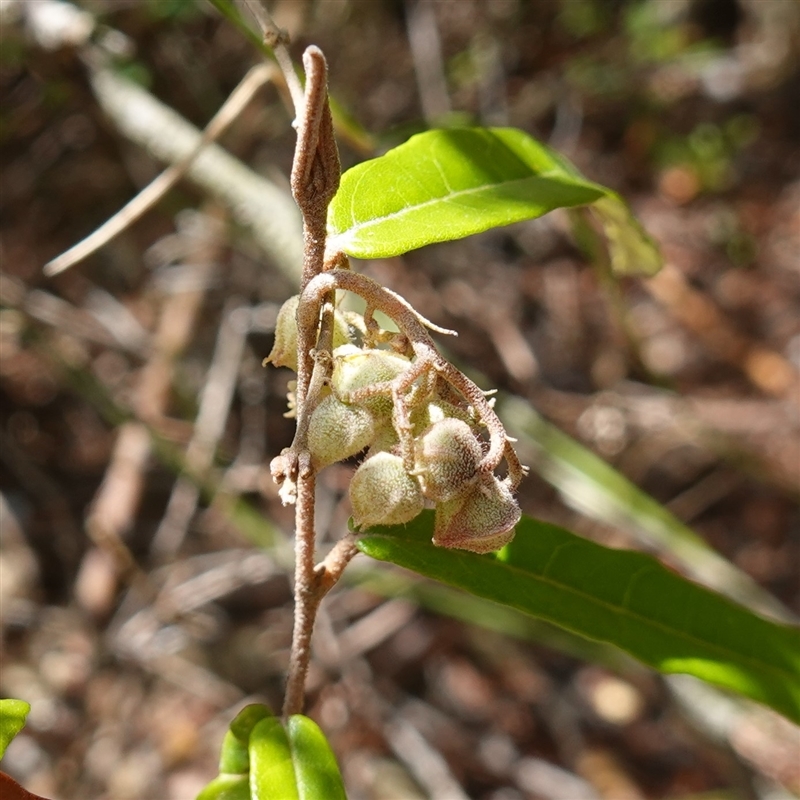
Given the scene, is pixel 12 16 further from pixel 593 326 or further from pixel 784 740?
pixel 784 740

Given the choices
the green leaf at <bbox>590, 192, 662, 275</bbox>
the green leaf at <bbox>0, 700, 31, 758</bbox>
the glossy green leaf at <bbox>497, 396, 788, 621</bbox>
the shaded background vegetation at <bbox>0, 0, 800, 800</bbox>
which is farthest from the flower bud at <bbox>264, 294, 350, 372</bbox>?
the glossy green leaf at <bbox>497, 396, 788, 621</bbox>

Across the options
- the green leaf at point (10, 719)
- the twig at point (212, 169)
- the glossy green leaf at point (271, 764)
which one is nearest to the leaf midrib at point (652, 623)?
the glossy green leaf at point (271, 764)

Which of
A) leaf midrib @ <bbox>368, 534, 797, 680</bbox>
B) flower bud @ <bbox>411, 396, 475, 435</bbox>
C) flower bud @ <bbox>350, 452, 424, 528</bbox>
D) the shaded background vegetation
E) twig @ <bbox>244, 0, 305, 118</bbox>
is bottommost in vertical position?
the shaded background vegetation

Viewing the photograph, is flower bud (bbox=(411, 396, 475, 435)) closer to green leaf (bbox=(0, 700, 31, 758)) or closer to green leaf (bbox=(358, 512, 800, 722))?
green leaf (bbox=(358, 512, 800, 722))

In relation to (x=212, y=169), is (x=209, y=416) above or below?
below

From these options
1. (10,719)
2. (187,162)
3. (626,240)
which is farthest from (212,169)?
(10,719)

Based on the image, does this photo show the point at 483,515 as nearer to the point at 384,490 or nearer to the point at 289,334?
the point at 384,490
